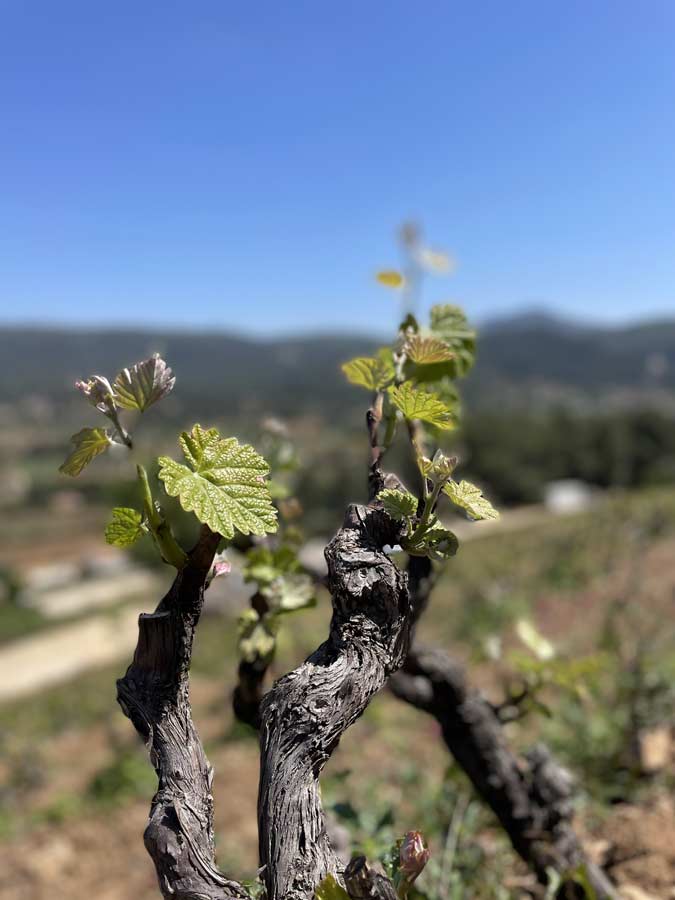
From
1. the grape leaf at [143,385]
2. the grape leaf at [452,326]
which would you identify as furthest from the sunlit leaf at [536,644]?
the grape leaf at [143,385]

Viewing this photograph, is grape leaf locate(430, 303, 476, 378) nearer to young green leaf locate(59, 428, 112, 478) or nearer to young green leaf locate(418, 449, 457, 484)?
young green leaf locate(418, 449, 457, 484)

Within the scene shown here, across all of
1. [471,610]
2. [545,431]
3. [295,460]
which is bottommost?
[545,431]

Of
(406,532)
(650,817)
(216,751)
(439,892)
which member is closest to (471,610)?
(216,751)

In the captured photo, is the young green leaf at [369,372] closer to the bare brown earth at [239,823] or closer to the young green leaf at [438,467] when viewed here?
the young green leaf at [438,467]

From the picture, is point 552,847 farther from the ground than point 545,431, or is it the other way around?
point 552,847

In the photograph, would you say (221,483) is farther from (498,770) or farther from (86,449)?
(498,770)

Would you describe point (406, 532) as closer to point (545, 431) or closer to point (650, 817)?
point (650, 817)

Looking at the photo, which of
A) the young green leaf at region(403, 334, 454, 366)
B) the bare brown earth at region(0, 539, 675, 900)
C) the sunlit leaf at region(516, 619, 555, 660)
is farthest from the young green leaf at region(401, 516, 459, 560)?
the bare brown earth at region(0, 539, 675, 900)
